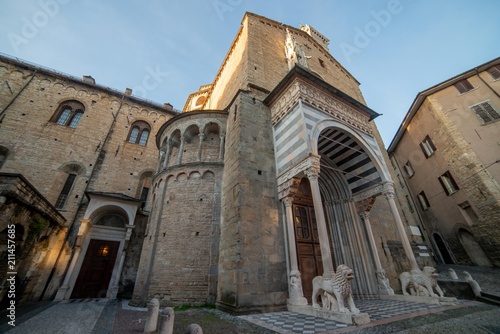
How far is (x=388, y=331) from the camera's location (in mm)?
3500

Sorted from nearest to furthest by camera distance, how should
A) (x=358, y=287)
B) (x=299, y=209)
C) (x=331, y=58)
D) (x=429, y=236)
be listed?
(x=358, y=287)
(x=299, y=209)
(x=429, y=236)
(x=331, y=58)

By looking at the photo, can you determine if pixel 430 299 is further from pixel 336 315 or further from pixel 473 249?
pixel 473 249

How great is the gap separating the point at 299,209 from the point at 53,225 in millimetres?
11533

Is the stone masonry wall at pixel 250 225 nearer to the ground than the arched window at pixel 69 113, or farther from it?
nearer to the ground

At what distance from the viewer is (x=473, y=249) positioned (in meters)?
12.2

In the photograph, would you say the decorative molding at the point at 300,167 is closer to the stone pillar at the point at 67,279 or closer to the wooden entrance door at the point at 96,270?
the wooden entrance door at the point at 96,270

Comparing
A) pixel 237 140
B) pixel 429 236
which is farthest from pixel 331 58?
pixel 429 236

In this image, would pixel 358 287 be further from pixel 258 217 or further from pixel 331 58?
pixel 331 58

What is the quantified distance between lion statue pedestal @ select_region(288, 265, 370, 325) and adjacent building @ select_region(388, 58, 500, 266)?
9.31m

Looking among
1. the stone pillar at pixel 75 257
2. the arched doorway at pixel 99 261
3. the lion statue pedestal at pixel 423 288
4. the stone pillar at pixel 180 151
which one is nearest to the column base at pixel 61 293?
the stone pillar at pixel 75 257

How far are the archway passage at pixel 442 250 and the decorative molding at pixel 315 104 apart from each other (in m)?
12.9

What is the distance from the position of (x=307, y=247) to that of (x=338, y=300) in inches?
118

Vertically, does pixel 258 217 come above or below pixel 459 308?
above

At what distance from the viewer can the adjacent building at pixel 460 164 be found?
11.3 meters
